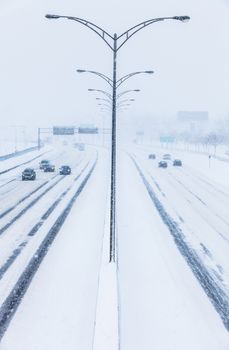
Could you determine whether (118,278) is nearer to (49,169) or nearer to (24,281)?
(24,281)

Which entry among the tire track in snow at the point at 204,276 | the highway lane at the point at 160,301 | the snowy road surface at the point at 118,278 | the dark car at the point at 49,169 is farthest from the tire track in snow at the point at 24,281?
the dark car at the point at 49,169

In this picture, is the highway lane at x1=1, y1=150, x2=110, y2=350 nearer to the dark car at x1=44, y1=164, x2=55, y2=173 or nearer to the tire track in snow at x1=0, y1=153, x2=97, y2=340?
the tire track in snow at x1=0, y1=153, x2=97, y2=340

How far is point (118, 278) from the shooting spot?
623 inches

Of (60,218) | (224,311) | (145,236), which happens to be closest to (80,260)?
(145,236)

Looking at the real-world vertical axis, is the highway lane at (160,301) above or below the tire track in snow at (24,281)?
above

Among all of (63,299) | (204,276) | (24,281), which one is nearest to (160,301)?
(63,299)

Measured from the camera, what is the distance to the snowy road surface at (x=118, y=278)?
1136 cm

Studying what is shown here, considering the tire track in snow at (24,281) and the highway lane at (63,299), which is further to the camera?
the tire track in snow at (24,281)

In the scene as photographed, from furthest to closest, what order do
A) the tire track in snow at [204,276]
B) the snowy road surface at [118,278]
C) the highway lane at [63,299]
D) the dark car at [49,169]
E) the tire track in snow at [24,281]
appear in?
the dark car at [49,169]
the tire track in snow at [204,276]
the tire track in snow at [24,281]
the snowy road surface at [118,278]
the highway lane at [63,299]

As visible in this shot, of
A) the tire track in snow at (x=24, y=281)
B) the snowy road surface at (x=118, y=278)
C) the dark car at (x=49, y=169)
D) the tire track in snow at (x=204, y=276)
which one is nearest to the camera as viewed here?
the snowy road surface at (x=118, y=278)

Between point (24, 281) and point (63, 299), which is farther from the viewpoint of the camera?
point (24, 281)

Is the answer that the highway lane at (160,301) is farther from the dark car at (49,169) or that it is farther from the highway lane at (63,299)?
the dark car at (49,169)

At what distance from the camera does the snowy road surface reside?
447 inches

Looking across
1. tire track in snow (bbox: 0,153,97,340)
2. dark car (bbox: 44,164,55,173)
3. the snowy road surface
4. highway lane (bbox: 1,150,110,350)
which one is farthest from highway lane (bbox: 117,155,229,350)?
dark car (bbox: 44,164,55,173)
